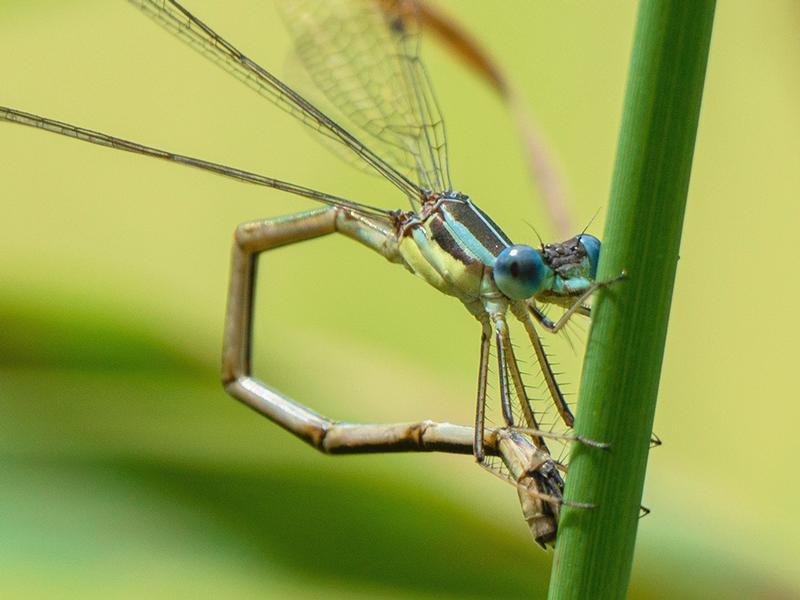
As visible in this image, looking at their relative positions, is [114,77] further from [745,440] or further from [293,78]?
[745,440]

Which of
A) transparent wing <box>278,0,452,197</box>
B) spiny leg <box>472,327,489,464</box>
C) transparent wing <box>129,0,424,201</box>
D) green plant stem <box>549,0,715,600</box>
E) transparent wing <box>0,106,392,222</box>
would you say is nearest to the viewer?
green plant stem <box>549,0,715,600</box>

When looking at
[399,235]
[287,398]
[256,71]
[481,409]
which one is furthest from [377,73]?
[481,409]

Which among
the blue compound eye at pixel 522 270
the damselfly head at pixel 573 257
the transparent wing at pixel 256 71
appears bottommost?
the blue compound eye at pixel 522 270

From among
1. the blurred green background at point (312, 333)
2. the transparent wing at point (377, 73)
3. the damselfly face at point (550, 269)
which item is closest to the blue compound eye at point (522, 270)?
Answer: the damselfly face at point (550, 269)

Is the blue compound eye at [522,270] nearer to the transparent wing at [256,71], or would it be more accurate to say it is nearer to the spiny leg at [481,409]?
the spiny leg at [481,409]

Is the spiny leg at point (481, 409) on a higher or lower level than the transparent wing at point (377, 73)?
lower

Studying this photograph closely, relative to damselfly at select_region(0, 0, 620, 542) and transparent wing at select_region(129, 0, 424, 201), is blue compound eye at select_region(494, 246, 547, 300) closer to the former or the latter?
damselfly at select_region(0, 0, 620, 542)

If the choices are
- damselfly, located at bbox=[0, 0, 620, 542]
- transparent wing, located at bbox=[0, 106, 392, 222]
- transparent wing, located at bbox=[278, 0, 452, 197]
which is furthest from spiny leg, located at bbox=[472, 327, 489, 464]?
transparent wing, located at bbox=[278, 0, 452, 197]
